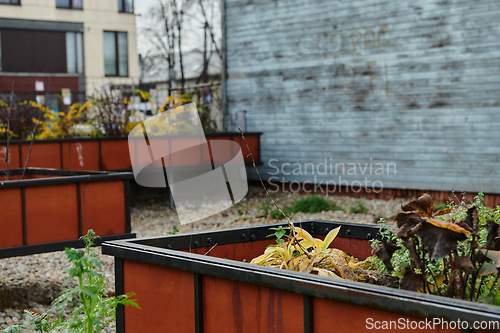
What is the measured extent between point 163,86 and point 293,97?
53.2 ft

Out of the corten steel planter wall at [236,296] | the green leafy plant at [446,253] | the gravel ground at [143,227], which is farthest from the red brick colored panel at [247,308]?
the gravel ground at [143,227]

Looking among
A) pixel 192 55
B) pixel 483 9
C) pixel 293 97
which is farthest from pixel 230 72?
pixel 192 55

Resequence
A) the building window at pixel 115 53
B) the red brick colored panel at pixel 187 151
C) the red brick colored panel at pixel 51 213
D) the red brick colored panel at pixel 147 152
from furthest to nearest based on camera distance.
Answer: the building window at pixel 115 53, the red brick colored panel at pixel 187 151, the red brick colored panel at pixel 147 152, the red brick colored panel at pixel 51 213

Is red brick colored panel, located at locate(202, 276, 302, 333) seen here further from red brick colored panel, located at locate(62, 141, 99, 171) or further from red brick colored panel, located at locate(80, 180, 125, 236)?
red brick colored panel, located at locate(62, 141, 99, 171)

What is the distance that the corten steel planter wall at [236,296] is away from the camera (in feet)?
5.42

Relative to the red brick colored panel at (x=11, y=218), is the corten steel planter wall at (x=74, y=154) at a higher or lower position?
higher

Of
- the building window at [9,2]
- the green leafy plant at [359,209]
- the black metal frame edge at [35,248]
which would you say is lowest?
the green leafy plant at [359,209]

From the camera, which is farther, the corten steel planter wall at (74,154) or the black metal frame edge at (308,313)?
the corten steel planter wall at (74,154)

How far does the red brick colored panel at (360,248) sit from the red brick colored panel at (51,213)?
3.54 m

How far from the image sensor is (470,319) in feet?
4.94

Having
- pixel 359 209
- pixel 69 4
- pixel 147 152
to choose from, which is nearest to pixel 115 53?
pixel 69 4

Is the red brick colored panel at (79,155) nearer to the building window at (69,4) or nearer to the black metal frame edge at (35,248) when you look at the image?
the black metal frame edge at (35,248)

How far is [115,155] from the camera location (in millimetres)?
11273

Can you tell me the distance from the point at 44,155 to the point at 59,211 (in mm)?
5463
